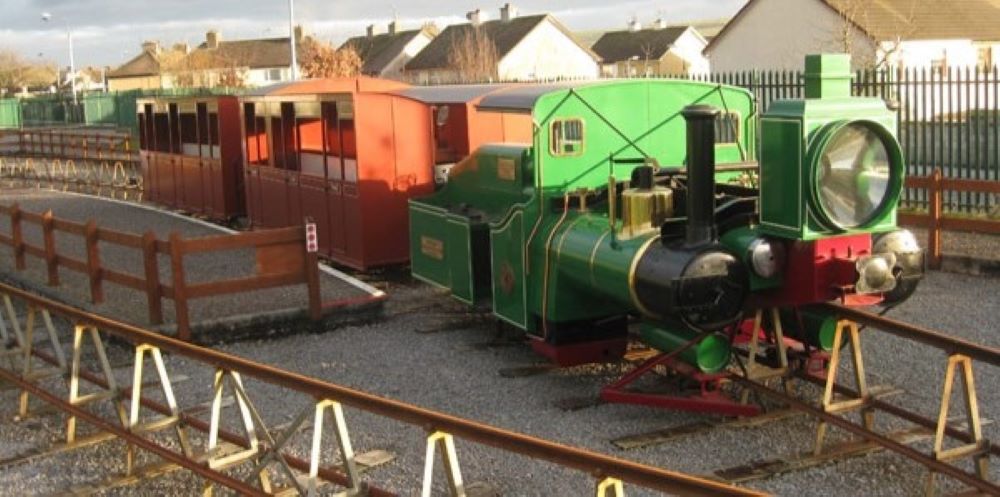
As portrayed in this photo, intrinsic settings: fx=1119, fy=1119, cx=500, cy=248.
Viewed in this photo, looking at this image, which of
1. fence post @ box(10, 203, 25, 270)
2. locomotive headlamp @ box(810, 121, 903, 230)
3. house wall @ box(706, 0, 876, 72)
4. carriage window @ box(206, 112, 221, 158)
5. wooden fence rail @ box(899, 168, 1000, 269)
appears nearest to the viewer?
locomotive headlamp @ box(810, 121, 903, 230)

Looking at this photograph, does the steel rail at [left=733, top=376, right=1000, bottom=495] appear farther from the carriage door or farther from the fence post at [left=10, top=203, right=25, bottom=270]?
the fence post at [left=10, top=203, right=25, bottom=270]

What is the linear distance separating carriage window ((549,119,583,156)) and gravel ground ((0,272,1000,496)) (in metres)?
1.81

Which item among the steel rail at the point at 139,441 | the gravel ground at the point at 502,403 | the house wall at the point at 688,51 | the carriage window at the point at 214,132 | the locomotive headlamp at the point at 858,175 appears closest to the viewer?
the steel rail at the point at 139,441

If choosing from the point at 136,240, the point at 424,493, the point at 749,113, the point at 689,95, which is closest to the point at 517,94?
the point at 689,95

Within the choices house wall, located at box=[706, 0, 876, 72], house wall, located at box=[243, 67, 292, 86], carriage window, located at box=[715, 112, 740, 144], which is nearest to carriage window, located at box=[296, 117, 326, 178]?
carriage window, located at box=[715, 112, 740, 144]

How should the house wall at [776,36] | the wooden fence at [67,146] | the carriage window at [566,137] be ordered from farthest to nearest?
the house wall at [776,36] → the wooden fence at [67,146] → the carriage window at [566,137]

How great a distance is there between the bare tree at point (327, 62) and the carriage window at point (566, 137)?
42.5 metres

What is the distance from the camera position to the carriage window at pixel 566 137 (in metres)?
8.84

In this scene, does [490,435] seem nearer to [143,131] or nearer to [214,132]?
[214,132]

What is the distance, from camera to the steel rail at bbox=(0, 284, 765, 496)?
3.60 m

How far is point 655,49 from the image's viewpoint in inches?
2655

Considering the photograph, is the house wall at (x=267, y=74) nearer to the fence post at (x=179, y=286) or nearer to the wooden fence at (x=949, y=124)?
the wooden fence at (x=949, y=124)

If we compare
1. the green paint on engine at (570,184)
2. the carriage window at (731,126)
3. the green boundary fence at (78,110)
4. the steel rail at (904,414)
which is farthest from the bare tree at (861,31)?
the green boundary fence at (78,110)

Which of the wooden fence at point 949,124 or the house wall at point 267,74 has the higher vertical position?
the house wall at point 267,74
